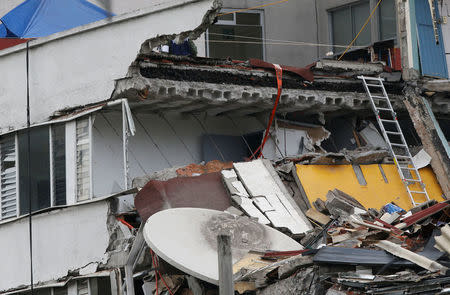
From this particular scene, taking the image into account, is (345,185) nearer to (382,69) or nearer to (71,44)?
(382,69)

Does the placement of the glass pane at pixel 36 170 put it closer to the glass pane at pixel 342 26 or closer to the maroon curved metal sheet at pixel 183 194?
the maroon curved metal sheet at pixel 183 194

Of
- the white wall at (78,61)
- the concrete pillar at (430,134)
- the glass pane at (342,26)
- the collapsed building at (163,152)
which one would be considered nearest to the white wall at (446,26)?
the collapsed building at (163,152)

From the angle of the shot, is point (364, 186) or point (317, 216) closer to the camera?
point (317, 216)

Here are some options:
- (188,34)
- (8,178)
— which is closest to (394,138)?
(188,34)

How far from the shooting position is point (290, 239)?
17.8 m

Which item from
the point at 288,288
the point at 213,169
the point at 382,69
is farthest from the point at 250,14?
the point at 288,288

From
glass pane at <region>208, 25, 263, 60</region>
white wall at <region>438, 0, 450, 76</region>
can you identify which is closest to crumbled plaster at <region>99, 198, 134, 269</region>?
glass pane at <region>208, 25, 263, 60</region>

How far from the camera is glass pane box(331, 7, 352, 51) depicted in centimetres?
2862

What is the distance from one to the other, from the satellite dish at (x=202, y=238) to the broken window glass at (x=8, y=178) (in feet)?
19.1

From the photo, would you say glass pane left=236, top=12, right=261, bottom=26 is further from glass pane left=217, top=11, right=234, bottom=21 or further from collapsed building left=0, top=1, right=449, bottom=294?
collapsed building left=0, top=1, right=449, bottom=294

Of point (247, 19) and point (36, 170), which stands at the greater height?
point (247, 19)

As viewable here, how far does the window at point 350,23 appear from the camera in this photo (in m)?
28.2

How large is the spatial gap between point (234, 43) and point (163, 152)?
668cm

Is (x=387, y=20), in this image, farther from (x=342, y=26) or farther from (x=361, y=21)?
(x=342, y=26)
